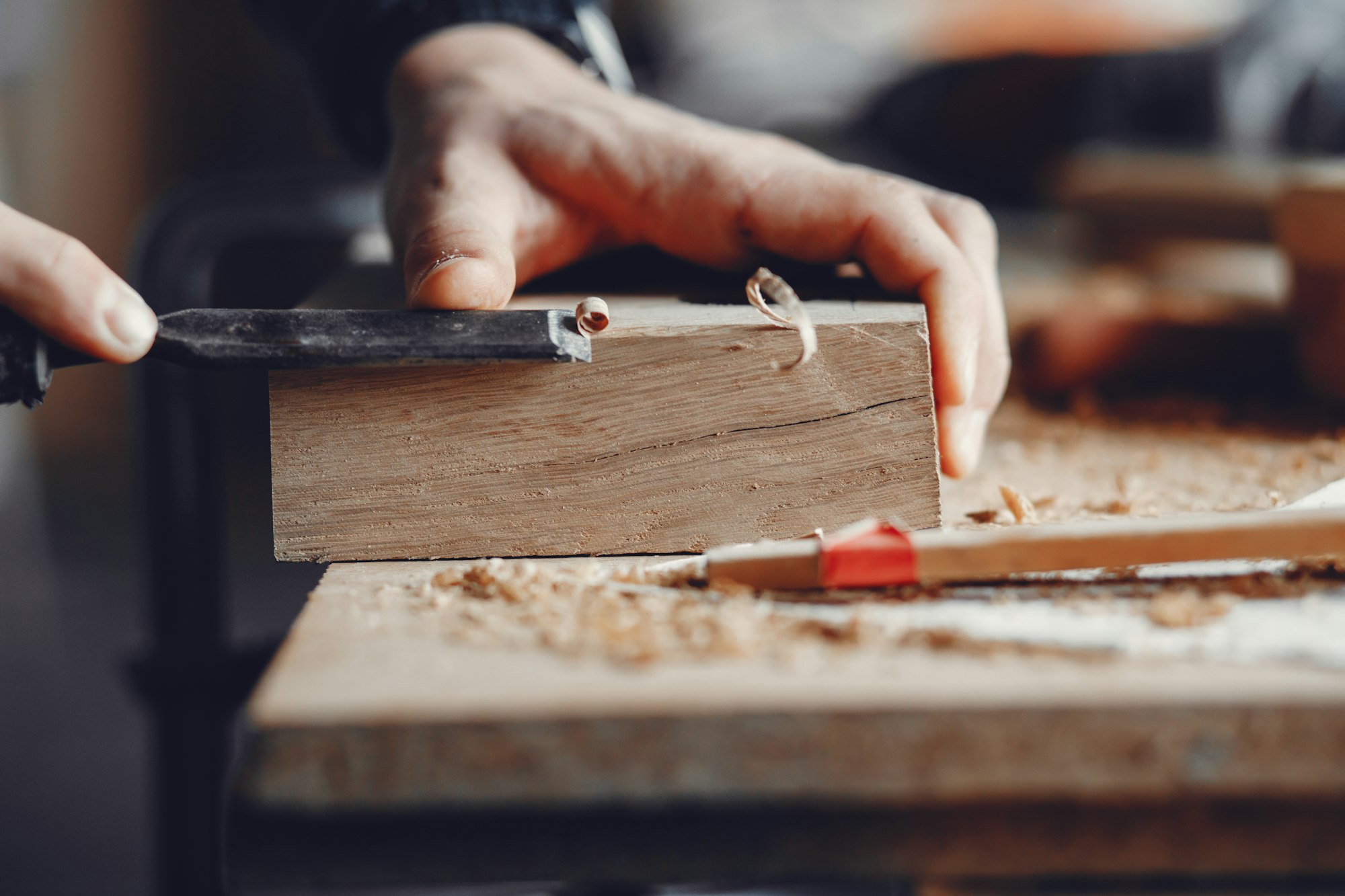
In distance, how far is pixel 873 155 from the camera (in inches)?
120

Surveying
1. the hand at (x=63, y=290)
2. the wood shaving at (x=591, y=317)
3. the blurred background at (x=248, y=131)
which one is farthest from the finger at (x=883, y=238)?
the blurred background at (x=248, y=131)

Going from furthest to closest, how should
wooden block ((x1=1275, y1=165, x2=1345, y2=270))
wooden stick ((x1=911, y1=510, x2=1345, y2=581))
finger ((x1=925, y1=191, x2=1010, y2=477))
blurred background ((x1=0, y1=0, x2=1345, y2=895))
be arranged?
blurred background ((x1=0, y1=0, x2=1345, y2=895)) < wooden block ((x1=1275, y1=165, x2=1345, y2=270)) < finger ((x1=925, y1=191, x2=1010, y2=477)) < wooden stick ((x1=911, y1=510, x2=1345, y2=581))

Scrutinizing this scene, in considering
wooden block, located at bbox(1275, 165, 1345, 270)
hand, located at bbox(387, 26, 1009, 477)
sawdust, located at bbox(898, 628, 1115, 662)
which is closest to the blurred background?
wooden block, located at bbox(1275, 165, 1345, 270)

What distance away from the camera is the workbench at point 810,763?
42cm

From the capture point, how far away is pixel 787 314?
2.30 ft

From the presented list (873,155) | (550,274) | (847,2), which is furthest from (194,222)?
(847,2)

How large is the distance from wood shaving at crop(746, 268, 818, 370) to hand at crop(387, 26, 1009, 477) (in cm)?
13

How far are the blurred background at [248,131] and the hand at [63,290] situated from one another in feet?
5.23

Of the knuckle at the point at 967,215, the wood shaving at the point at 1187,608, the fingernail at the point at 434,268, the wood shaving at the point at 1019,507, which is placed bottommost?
the wood shaving at the point at 1187,608

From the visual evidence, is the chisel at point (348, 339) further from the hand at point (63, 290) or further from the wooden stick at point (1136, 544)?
the wooden stick at point (1136, 544)

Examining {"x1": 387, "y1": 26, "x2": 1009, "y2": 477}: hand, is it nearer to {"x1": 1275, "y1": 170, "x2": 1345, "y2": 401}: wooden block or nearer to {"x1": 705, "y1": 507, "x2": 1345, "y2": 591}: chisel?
{"x1": 705, "y1": 507, "x2": 1345, "y2": 591}: chisel

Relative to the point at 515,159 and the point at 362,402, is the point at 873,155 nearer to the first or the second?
the point at 515,159

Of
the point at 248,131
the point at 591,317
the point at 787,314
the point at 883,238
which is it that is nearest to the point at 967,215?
the point at 883,238

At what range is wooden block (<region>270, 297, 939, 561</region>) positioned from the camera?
0.68m
